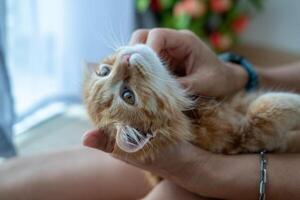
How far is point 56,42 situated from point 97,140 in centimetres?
130

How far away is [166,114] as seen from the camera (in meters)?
1.02

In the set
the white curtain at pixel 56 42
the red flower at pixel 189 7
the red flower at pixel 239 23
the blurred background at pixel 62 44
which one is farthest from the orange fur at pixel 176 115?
the red flower at pixel 239 23

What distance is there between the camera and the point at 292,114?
3.45ft

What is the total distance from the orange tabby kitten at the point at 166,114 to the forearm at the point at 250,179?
0.18 ft

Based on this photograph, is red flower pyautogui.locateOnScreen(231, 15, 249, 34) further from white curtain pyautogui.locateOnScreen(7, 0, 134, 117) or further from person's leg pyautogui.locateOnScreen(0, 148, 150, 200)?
person's leg pyautogui.locateOnScreen(0, 148, 150, 200)

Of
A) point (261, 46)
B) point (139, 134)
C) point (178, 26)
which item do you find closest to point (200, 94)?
point (139, 134)

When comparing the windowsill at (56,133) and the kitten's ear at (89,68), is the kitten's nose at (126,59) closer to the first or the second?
the kitten's ear at (89,68)

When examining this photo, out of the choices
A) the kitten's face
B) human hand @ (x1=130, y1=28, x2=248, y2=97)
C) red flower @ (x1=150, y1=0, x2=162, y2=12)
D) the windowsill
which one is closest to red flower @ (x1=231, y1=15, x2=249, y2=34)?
red flower @ (x1=150, y1=0, x2=162, y2=12)

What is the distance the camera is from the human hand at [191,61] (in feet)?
3.59

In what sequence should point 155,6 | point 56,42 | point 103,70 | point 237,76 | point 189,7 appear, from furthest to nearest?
1. point 155,6
2. point 189,7
3. point 56,42
4. point 237,76
5. point 103,70

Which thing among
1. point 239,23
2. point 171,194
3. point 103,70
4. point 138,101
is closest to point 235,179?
point 171,194

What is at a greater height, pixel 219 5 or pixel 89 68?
pixel 219 5

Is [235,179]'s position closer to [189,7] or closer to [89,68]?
[89,68]

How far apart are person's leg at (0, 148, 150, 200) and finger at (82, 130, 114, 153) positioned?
0.20 meters
